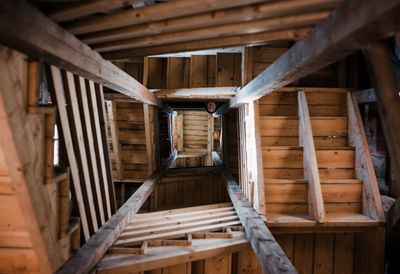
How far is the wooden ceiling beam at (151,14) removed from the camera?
62.5 inches

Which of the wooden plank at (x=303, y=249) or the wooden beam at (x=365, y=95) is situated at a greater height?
the wooden beam at (x=365, y=95)

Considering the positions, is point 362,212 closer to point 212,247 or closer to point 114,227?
point 212,247

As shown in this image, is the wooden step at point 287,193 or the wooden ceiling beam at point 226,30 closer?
the wooden ceiling beam at point 226,30

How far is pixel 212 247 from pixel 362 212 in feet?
6.77

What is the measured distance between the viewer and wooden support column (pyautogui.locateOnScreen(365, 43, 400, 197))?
4.03 feet

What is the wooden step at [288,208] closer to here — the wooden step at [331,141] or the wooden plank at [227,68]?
the wooden step at [331,141]

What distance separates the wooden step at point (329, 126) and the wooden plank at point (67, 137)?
3.16 meters

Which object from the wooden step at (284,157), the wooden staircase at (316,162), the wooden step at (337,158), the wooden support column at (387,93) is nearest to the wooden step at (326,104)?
the wooden staircase at (316,162)

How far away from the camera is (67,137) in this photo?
2.31 m

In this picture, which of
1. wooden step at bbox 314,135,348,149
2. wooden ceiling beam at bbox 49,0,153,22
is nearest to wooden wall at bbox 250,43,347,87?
wooden step at bbox 314,135,348,149

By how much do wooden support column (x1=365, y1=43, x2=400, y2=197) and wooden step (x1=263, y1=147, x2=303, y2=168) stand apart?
2733 millimetres

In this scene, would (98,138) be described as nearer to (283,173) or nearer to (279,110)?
(283,173)

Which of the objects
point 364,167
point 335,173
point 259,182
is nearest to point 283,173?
point 259,182

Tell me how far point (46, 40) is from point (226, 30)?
3.56 ft
